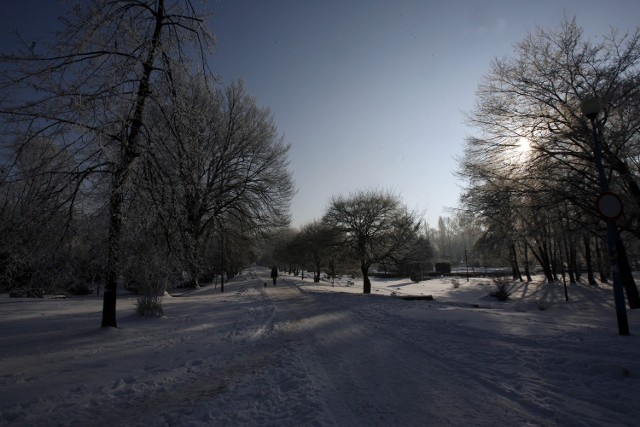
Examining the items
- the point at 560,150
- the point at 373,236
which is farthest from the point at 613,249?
the point at 373,236

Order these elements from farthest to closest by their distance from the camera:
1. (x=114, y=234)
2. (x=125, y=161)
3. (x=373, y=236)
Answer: (x=373, y=236), (x=114, y=234), (x=125, y=161)

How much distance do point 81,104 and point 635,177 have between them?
1777 cm

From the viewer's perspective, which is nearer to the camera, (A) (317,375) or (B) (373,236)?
(A) (317,375)

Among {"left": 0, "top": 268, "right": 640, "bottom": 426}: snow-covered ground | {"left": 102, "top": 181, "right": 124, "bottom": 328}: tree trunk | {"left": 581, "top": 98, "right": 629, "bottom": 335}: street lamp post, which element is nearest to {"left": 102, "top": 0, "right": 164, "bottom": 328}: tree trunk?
{"left": 102, "top": 181, "right": 124, "bottom": 328}: tree trunk

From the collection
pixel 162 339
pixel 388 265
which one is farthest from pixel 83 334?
pixel 388 265

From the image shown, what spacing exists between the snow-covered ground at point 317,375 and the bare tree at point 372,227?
15783mm

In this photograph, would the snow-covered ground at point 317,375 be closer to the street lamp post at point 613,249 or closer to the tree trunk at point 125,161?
the street lamp post at point 613,249

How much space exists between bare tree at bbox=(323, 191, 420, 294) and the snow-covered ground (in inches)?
621

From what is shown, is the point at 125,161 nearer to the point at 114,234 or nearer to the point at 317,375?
the point at 114,234

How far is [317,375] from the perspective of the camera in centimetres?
525

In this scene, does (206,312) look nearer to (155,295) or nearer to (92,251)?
(155,295)

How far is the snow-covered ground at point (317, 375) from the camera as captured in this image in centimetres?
382

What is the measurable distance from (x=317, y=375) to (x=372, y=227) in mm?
21079

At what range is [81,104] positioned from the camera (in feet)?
19.4
